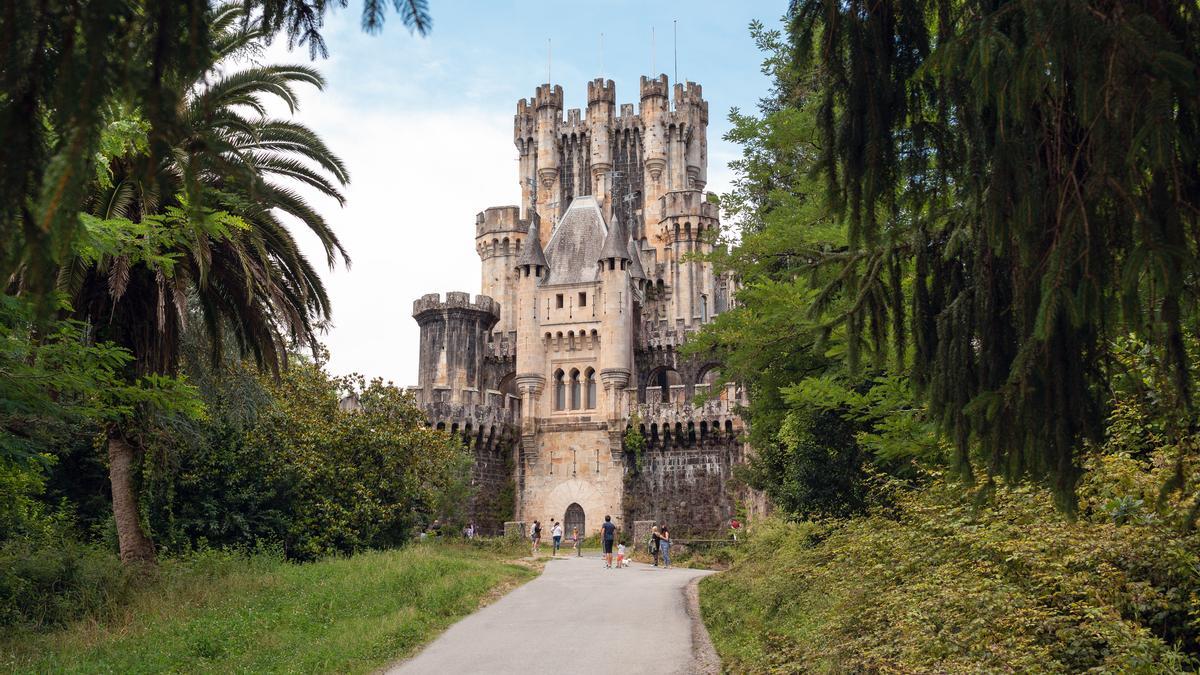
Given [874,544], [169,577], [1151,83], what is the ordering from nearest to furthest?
[1151,83], [874,544], [169,577]

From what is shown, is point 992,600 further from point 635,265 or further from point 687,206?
point 687,206

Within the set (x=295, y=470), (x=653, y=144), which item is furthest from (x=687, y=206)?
(x=295, y=470)

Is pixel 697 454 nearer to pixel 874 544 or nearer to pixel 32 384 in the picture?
pixel 874 544

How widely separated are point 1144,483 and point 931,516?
350cm

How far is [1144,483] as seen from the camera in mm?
8828

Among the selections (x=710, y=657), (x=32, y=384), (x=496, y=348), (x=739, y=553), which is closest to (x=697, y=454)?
(x=496, y=348)

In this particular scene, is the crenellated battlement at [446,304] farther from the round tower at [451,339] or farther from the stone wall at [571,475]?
the stone wall at [571,475]

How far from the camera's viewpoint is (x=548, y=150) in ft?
196

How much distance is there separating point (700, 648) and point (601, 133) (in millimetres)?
48051

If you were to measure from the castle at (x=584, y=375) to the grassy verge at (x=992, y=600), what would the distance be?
27625mm

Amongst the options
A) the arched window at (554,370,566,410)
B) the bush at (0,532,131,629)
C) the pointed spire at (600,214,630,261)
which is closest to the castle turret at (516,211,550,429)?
the arched window at (554,370,566,410)

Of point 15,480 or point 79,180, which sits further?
point 15,480

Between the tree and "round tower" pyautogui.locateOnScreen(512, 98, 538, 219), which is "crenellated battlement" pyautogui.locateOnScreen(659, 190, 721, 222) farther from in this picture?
the tree

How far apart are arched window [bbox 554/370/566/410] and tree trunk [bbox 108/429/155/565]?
29226 millimetres
